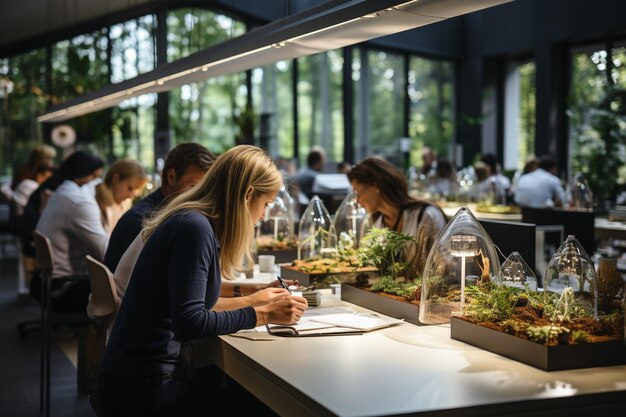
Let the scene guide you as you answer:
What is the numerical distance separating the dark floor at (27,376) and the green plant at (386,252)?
2.17 m

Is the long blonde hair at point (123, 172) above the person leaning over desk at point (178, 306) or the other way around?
above

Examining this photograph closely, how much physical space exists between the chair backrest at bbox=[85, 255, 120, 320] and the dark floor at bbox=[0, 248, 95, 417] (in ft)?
5.00

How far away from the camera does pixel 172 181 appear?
4.04 meters

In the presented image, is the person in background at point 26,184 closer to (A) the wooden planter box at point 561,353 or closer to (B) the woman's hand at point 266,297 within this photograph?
(B) the woman's hand at point 266,297

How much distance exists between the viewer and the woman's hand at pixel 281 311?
2752mm

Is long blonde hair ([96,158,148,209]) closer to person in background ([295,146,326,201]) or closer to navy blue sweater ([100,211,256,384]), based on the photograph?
navy blue sweater ([100,211,256,384])

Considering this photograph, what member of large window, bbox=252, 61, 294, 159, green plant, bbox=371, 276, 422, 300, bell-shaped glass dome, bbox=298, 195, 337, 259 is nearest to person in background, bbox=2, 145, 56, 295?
large window, bbox=252, 61, 294, 159

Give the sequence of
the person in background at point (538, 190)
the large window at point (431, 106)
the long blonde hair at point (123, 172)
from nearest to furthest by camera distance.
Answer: the long blonde hair at point (123, 172), the person in background at point (538, 190), the large window at point (431, 106)

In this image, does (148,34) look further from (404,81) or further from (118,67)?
(404,81)

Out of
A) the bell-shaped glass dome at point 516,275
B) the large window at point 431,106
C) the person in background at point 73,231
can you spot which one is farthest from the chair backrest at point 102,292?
the large window at point 431,106

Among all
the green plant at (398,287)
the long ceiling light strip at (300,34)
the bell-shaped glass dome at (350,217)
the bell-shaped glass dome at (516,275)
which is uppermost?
the long ceiling light strip at (300,34)

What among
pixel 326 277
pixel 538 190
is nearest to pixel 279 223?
pixel 326 277

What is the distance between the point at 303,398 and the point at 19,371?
4264 mm

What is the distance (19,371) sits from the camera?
5.73 metres
